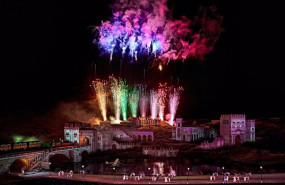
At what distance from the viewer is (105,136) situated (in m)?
94.9

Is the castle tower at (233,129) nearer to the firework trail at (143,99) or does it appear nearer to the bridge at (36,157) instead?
the firework trail at (143,99)

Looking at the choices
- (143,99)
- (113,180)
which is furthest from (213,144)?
(113,180)

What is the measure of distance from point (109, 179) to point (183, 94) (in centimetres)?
9809

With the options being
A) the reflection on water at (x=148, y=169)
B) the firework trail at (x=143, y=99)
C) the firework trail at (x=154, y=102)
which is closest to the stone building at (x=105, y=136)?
the reflection on water at (x=148, y=169)

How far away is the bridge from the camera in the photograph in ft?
203

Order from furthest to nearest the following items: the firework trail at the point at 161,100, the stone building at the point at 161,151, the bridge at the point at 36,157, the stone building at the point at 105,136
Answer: the firework trail at the point at 161,100
the stone building at the point at 105,136
the stone building at the point at 161,151
the bridge at the point at 36,157

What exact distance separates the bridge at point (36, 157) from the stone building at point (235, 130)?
38243mm

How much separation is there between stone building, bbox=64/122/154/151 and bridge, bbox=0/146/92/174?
22.7 feet

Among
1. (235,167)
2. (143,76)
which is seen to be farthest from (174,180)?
(143,76)

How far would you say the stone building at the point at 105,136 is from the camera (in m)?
91.8

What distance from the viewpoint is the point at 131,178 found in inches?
2297

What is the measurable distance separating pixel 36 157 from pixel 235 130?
2037 inches

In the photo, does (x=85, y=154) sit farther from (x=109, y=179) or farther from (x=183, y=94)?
(x=183, y=94)

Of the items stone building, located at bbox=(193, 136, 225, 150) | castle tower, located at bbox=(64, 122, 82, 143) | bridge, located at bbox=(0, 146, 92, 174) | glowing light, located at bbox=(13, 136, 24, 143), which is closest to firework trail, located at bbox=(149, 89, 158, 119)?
stone building, located at bbox=(193, 136, 225, 150)
